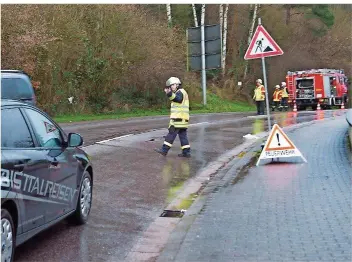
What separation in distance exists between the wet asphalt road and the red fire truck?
24.1 meters

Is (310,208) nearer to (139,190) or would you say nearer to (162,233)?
(162,233)

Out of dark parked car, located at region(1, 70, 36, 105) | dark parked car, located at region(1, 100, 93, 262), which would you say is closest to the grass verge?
dark parked car, located at region(1, 70, 36, 105)

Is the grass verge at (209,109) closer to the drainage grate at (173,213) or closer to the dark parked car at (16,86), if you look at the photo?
the dark parked car at (16,86)

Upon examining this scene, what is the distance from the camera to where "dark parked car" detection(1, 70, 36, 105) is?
11758mm

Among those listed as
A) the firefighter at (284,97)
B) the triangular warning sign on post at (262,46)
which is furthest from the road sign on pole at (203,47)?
the triangular warning sign on post at (262,46)

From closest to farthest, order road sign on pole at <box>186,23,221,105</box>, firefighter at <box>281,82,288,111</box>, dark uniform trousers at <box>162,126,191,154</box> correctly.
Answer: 1. dark uniform trousers at <box>162,126,191,154</box>
2. firefighter at <box>281,82,288,111</box>
3. road sign on pole at <box>186,23,221,105</box>

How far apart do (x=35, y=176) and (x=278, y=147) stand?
7.15 metres

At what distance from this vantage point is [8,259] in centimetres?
523

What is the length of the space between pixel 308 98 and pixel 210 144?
28235 millimetres

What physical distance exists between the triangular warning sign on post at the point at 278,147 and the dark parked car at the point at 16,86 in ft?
15.6

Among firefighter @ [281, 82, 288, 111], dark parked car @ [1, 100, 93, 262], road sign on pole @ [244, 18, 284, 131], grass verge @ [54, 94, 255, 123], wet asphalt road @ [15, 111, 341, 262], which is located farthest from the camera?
firefighter @ [281, 82, 288, 111]

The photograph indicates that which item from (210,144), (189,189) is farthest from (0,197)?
(210,144)

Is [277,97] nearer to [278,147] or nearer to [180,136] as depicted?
[180,136]

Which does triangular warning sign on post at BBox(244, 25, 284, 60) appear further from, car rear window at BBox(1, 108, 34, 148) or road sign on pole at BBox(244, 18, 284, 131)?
car rear window at BBox(1, 108, 34, 148)
